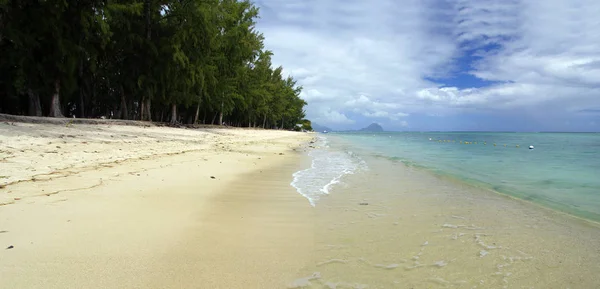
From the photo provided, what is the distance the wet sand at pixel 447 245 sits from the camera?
8.63 feet

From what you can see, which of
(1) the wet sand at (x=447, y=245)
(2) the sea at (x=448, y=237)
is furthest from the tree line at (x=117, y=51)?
(1) the wet sand at (x=447, y=245)

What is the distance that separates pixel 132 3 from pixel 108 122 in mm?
9090

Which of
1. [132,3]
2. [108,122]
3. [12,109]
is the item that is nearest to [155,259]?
[108,122]

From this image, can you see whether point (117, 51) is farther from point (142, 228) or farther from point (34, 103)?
point (142, 228)

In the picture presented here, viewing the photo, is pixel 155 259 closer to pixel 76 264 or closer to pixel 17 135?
pixel 76 264

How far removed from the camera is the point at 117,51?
2406 centimetres

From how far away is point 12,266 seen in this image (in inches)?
92.5

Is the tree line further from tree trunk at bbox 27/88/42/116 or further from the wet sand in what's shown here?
the wet sand

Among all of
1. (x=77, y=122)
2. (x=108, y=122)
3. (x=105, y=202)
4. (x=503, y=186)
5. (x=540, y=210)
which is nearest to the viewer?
(x=105, y=202)

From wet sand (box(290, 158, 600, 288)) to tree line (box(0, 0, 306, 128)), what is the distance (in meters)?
19.7

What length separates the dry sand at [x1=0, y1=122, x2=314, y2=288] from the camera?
2398 millimetres

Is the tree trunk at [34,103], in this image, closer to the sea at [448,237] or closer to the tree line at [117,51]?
the tree line at [117,51]

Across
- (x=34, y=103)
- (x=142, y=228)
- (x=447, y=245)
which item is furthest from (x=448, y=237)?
(x=34, y=103)

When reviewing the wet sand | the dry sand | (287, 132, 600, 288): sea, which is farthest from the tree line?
the wet sand
